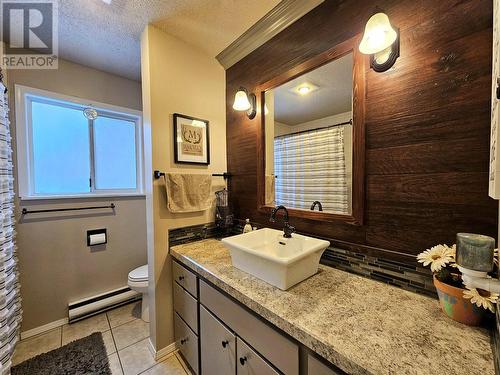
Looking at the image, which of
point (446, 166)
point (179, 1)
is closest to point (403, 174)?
point (446, 166)

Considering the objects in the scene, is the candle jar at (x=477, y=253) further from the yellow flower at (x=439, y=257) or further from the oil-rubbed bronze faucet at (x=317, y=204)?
the oil-rubbed bronze faucet at (x=317, y=204)

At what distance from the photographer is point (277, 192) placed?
1.54 metres

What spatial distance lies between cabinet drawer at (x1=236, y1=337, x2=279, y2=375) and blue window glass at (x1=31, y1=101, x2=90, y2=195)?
2.08 m

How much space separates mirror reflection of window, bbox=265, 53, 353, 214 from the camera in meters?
1.15

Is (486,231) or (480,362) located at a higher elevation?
(486,231)

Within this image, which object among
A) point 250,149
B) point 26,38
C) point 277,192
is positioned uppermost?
point 26,38

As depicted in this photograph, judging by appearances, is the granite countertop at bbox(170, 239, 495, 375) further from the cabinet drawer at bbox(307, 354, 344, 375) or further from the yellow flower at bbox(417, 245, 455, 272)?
the yellow flower at bbox(417, 245, 455, 272)

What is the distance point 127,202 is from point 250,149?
4.94 feet

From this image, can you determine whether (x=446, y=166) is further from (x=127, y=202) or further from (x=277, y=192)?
(x=127, y=202)

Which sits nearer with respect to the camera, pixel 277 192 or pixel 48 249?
pixel 277 192

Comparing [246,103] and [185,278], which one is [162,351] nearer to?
[185,278]

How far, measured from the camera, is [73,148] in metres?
2.01

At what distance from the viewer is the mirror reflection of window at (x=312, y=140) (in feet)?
3.78

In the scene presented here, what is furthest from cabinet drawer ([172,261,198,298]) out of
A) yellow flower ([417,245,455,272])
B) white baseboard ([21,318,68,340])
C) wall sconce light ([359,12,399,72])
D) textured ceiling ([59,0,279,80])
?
textured ceiling ([59,0,279,80])
